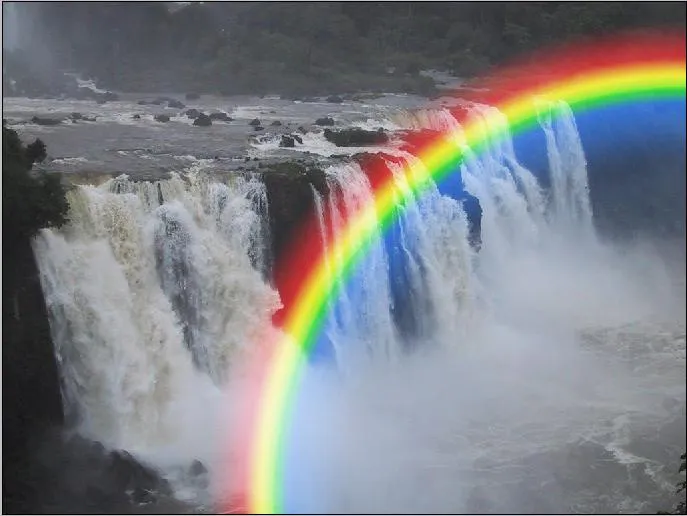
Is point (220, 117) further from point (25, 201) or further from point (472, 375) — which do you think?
point (25, 201)

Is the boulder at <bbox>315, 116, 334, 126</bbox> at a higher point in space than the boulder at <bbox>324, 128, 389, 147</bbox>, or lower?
higher

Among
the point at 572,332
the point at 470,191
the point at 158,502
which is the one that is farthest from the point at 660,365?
the point at 158,502

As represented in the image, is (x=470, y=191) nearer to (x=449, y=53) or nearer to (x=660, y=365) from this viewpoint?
(x=660, y=365)

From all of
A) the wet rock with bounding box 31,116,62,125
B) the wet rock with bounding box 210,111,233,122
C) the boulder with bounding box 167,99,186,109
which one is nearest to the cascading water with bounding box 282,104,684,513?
the wet rock with bounding box 210,111,233,122

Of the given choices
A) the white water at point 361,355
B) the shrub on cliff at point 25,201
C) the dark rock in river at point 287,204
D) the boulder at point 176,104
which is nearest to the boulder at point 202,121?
the boulder at point 176,104

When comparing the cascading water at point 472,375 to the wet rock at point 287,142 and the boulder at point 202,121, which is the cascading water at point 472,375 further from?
the boulder at point 202,121

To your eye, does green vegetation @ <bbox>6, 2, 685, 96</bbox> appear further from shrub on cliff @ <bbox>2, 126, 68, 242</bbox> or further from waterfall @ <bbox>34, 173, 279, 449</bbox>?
shrub on cliff @ <bbox>2, 126, 68, 242</bbox>
